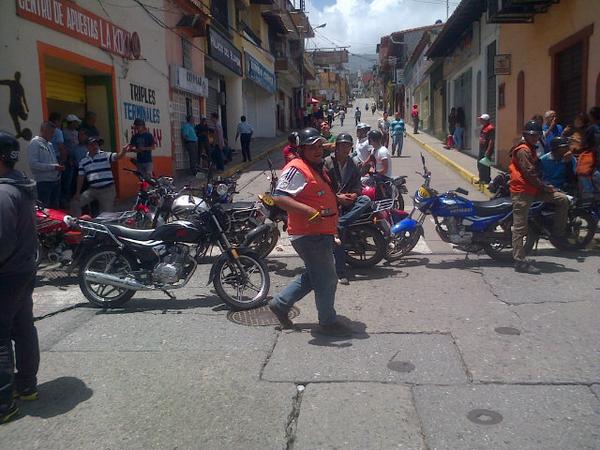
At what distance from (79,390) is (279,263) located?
416 centimetres

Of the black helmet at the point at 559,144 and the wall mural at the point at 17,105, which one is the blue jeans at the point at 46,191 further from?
the black helmet at the point at 559,144

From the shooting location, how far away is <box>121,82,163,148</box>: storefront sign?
13172 mm

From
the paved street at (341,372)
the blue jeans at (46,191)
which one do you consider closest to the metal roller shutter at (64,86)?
the blue jeans at (46,191)

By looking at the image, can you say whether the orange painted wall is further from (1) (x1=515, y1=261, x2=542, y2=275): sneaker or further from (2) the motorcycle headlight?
(2) the motorcycle headlight

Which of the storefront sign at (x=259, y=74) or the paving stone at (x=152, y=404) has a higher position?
the storefront sign at (x=259, y=74)

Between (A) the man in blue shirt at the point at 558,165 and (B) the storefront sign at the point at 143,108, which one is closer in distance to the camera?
(A) the man in blue shirt at the point at 558,165

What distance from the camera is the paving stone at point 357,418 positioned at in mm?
3396

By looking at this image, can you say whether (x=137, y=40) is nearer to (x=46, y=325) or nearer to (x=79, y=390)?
(x=46, y=325)

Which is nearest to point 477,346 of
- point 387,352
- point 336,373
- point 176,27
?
point 387,352

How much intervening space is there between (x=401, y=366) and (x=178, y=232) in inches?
111

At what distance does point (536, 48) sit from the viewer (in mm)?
13742

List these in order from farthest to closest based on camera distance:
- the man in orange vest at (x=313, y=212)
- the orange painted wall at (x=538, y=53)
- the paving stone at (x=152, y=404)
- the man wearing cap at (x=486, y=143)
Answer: the man wearing cap at (x=486, y=143) < the orange painted wall at (x=538, y=53) < the man in orange vest at (x=313, y=212) < the paving stone at (x=152, y=404)

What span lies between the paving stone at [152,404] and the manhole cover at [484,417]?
1.17m

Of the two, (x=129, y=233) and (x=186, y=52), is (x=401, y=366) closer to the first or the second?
(x=129, y=233)
